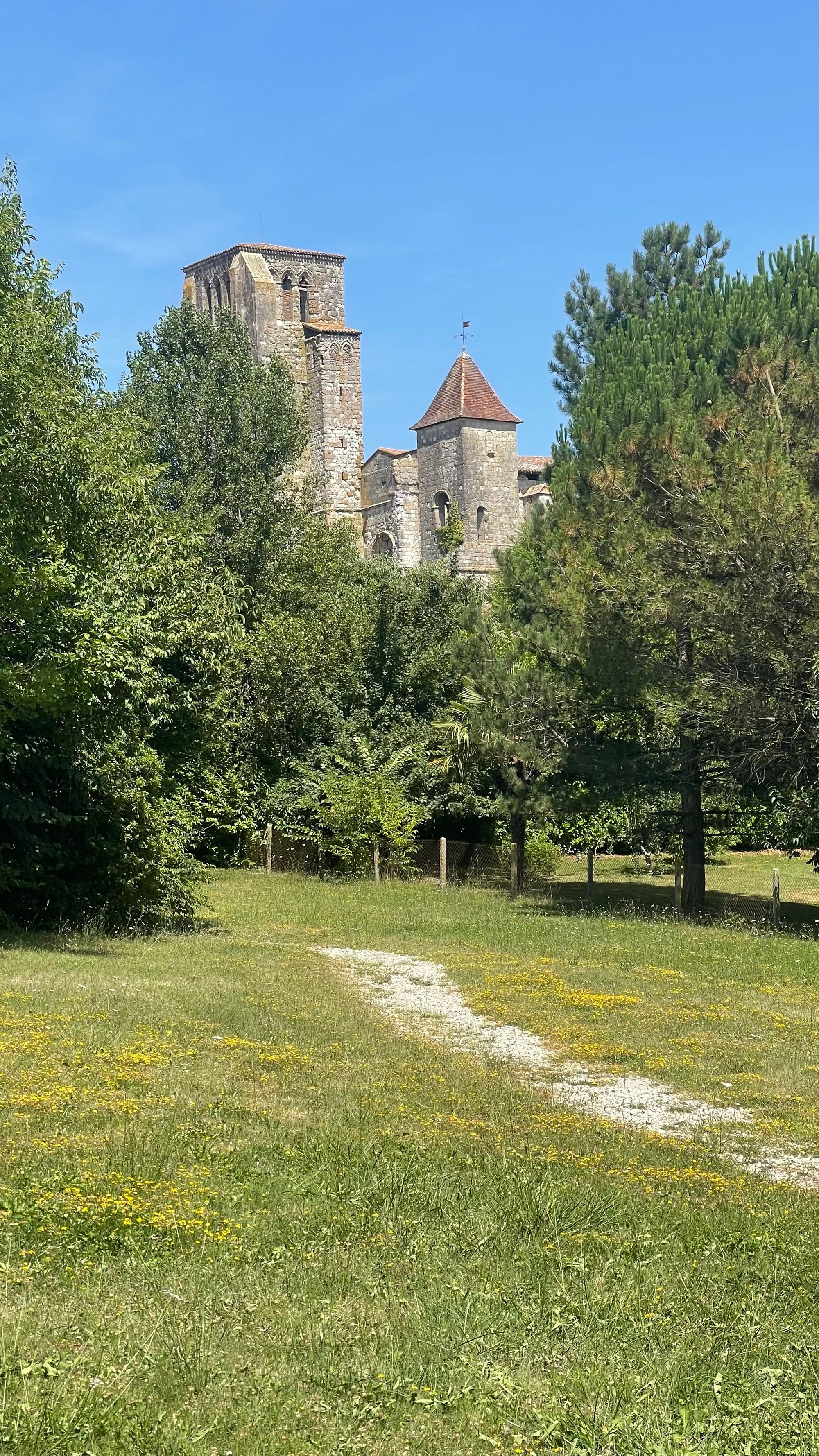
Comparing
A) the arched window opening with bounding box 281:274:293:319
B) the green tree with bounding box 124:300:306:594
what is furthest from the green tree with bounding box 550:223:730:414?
the arched window opening with bounding box 281:274:293:319

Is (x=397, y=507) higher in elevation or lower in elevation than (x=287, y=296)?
lower

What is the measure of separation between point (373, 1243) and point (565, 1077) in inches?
203

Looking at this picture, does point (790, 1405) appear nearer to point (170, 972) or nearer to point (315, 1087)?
point (315, 1087)

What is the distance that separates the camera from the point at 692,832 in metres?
26.5

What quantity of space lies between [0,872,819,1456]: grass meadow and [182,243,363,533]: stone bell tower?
44.6 m

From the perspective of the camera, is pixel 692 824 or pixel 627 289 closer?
pixel 692 824

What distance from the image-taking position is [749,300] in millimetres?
25703

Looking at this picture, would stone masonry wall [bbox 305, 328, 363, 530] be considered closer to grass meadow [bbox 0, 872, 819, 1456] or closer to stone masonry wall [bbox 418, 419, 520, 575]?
stone masonry wall [bbox 418, 419, 520, 575]

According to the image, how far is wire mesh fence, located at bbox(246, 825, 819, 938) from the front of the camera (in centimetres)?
2800

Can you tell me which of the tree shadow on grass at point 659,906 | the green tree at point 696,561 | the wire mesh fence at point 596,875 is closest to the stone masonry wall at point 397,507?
the wire mesh fence at point 596,875

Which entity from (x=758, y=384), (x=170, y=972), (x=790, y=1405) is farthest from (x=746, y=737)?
(x=790, y=1405)

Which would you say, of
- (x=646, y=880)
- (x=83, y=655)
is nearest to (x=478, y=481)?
(x=646, y=880)

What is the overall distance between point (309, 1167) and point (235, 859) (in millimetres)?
26430

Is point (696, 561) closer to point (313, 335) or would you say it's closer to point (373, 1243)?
point (373, 1243)
